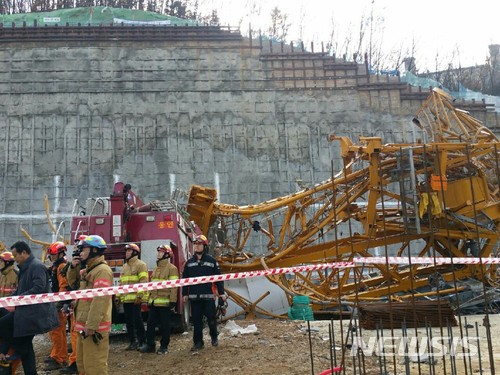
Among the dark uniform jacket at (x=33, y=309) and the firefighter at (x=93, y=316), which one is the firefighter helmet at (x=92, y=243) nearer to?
the firefighter at (x=93, y=316)

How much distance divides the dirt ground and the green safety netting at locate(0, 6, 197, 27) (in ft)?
65.0

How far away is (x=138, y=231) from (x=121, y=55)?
16.2 metres

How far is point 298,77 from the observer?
23.9 m

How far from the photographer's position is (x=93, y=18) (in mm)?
26219

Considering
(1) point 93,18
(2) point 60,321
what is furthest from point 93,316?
(1) point 93,18

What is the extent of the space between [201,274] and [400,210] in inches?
224

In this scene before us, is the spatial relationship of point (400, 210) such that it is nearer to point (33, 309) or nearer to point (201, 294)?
point (201, 294)

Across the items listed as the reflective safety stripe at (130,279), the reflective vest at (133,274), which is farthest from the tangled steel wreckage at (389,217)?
the reflective safety stripe at (130,279)

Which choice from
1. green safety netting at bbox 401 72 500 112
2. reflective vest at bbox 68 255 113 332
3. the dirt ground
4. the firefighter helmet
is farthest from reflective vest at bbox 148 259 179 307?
green safety netting at bbox 401 72 500 112

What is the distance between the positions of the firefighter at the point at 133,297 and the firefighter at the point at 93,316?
203 cm

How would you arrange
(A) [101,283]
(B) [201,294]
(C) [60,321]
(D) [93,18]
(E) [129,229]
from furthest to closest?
(D) [93,18]
(E) [129,229]
(B) [201,294]
(C) [60,321]
(A) [101,283]

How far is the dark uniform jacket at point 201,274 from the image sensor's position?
7.80 meters

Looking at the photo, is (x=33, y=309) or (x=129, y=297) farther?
(x=129, y=297)

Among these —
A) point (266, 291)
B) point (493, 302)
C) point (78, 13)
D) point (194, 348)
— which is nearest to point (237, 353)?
point (194, 348)
